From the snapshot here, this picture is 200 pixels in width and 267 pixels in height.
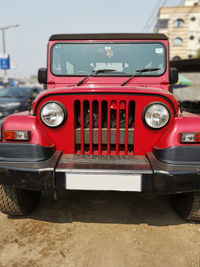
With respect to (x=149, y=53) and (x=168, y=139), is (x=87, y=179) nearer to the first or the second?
(x=168, y=139)

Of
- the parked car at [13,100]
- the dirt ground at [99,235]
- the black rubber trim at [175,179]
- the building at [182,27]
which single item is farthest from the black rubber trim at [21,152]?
the building at [182,27]

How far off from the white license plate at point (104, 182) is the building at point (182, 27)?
43019 mm

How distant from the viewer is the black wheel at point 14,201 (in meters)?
2.46

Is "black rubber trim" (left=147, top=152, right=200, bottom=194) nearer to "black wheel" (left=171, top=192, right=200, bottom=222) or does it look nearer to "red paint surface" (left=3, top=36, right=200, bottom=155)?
"red paint surface" (left=3, top=36, right=200, bottom=155)

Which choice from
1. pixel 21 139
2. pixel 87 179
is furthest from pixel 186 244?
pixel 21 139

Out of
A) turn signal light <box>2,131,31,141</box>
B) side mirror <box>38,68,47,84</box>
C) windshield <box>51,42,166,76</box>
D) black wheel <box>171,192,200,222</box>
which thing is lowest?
black wheel <box>171,192,200,222</box>

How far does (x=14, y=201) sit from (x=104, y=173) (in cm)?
115

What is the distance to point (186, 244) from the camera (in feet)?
7.39

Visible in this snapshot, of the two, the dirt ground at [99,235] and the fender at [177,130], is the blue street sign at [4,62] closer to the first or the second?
the dirt ground at [99,235]

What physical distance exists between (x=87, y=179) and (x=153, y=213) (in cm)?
122

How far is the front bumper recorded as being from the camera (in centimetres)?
198

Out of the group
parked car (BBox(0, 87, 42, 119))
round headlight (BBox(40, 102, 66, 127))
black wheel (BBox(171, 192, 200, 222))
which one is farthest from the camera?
parked car (BBox(0, 87, 42, 119))

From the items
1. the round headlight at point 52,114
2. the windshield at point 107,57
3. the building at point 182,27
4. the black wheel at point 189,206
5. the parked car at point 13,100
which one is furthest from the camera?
the building at point 182,27

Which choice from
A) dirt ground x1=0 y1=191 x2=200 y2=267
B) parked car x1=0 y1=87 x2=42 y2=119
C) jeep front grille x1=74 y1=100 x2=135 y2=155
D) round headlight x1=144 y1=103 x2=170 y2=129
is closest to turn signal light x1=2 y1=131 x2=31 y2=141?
jeep front grille x1=74 y1=100 x2=135 y2=155
